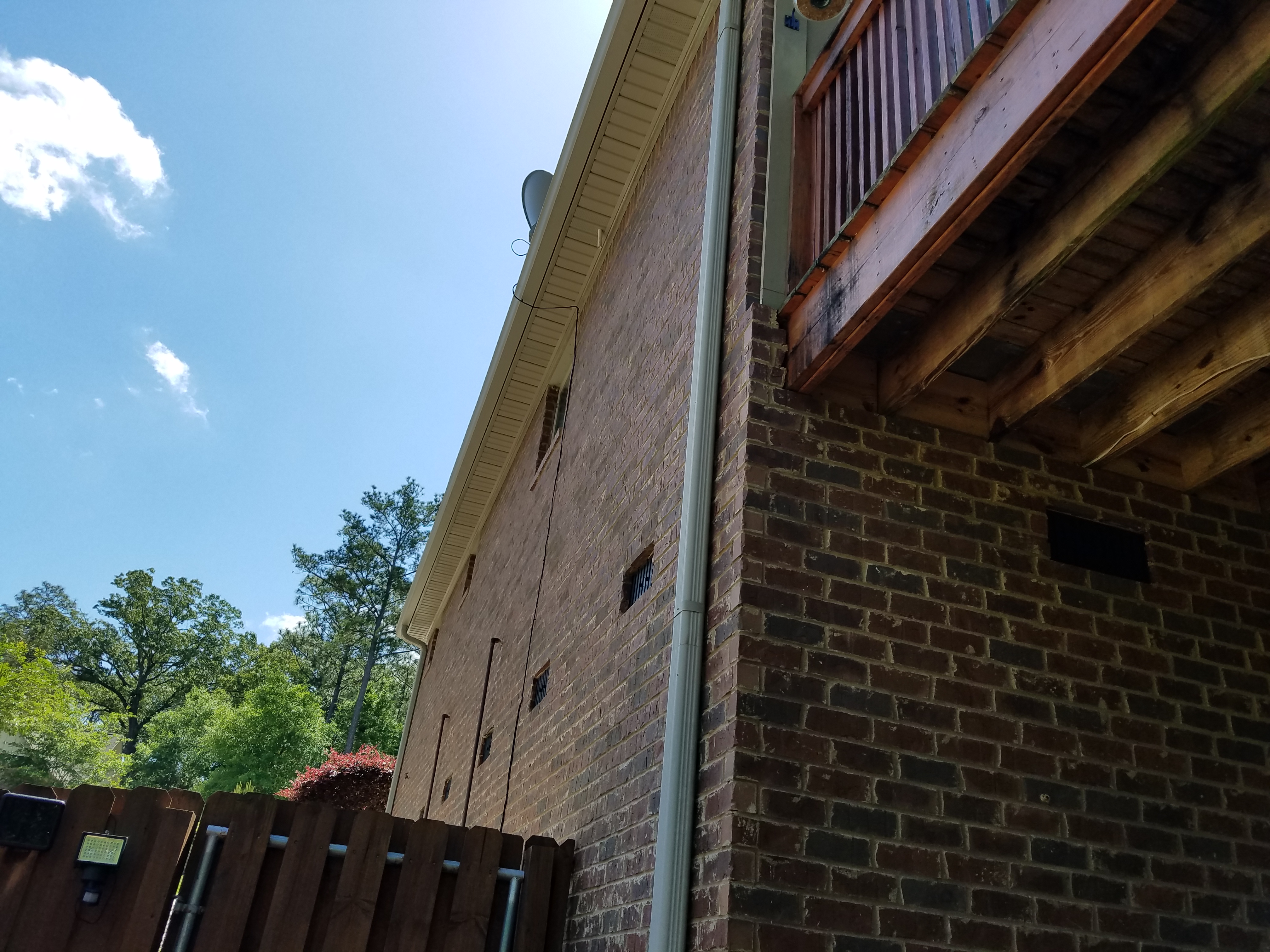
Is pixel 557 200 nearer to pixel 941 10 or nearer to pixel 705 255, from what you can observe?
pixel 705 255

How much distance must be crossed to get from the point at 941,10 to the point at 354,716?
3134cm

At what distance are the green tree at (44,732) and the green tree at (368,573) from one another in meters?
8.83

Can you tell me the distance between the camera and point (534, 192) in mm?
8508

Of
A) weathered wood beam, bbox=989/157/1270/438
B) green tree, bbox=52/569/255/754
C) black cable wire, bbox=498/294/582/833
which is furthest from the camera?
green tree, bbox=52/569/255/754

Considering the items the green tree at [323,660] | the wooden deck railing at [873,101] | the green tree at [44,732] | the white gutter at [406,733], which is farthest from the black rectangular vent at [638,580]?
the green tree at [323,660]

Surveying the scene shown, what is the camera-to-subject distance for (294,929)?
316 cm

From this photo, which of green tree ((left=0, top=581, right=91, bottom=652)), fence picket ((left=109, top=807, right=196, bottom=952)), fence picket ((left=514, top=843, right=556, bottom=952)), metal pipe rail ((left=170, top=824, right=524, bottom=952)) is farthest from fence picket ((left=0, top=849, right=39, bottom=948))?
green tree ((left=0, top=581, right=91, bottom=652))

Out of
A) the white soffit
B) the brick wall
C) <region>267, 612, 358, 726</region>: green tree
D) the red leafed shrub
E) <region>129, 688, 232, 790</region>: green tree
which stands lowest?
the brick wall

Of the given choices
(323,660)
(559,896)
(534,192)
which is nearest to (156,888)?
(559,896)

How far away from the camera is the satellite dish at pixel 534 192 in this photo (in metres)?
8.36

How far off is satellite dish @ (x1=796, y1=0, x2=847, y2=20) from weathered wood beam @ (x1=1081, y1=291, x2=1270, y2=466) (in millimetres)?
1491

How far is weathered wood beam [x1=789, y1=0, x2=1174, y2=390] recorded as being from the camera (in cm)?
194

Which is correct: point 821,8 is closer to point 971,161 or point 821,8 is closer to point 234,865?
point 971,161

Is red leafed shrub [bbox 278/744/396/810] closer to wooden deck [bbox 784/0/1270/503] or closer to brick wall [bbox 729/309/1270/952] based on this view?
brick wall [bbox 729/309/1270/952]
